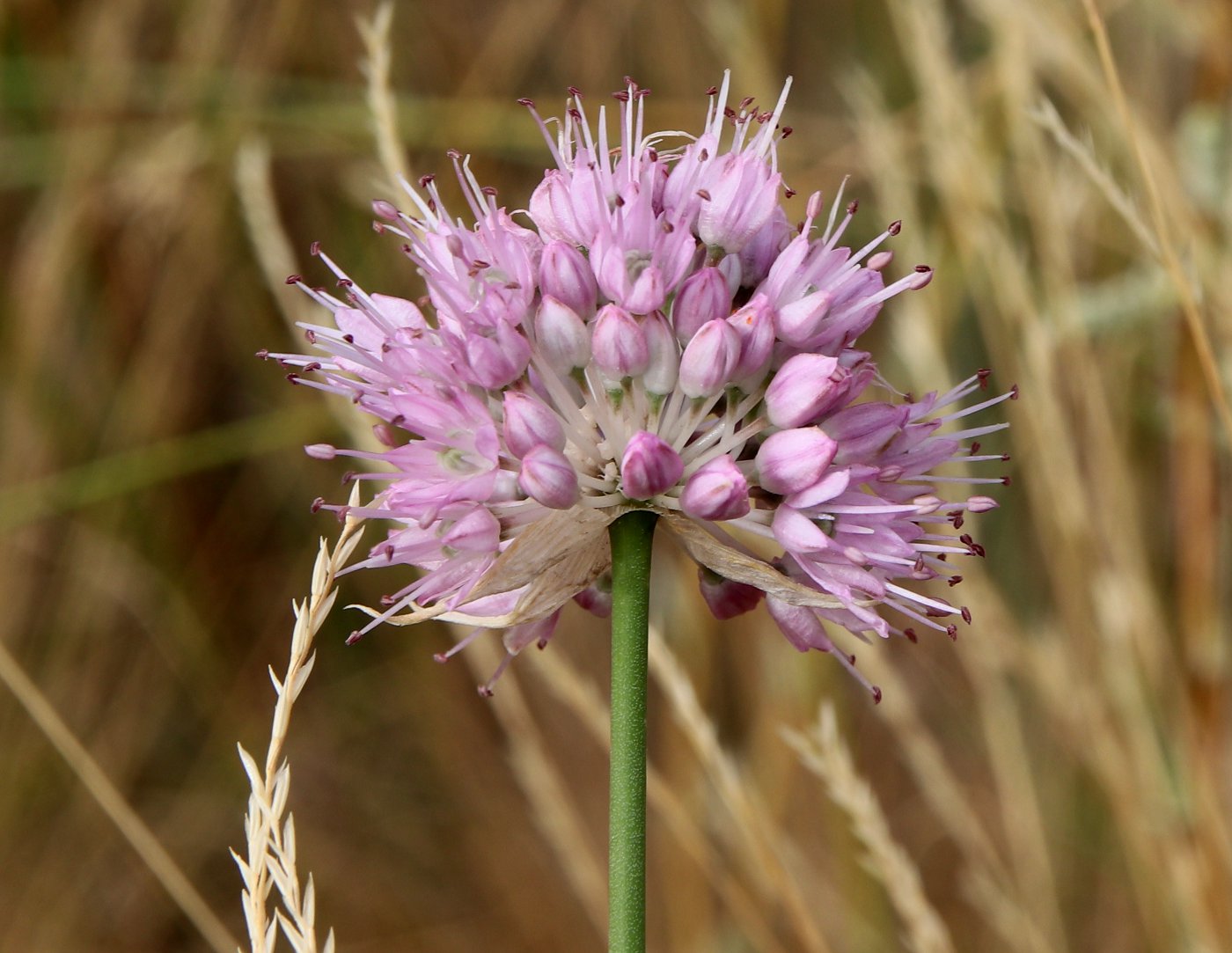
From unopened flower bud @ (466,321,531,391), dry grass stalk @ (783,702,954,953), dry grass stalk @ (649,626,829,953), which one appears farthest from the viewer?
dry grass stalk @ (649,626,829,953)

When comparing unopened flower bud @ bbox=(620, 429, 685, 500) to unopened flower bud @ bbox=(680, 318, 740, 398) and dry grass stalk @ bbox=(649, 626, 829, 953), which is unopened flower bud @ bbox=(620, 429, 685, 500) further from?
dry grass stalk @ bbox=(649, 626, 829, 953)

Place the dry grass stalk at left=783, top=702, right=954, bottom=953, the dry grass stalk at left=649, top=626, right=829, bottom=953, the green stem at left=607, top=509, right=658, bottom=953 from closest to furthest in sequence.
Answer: the green stem at left=607, top=509, right=658, bottom=953 < the dry grass stalk at left=783, top=702, right=954, bottom=953 < the dry grass stalk at left=649, top=626, right=829, bottom=953

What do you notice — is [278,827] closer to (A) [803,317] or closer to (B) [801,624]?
(B) [801,624]

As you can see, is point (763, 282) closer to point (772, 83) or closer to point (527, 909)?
point (772, 83)

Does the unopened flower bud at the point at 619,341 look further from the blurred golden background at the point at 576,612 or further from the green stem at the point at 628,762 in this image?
the blurred golden background at the point at 576,612

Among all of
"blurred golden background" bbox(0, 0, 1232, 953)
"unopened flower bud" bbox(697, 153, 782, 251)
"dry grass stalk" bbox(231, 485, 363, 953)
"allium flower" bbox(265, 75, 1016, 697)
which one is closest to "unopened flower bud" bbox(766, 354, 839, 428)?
"allium flower" bbox(265, 75, 1016, 697)

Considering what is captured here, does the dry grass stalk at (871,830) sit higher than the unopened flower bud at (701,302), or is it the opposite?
the unopened flower bud at (701,302)

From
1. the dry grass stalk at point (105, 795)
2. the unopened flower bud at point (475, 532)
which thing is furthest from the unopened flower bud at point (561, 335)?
the dry grass stalk at point (105, 795)
